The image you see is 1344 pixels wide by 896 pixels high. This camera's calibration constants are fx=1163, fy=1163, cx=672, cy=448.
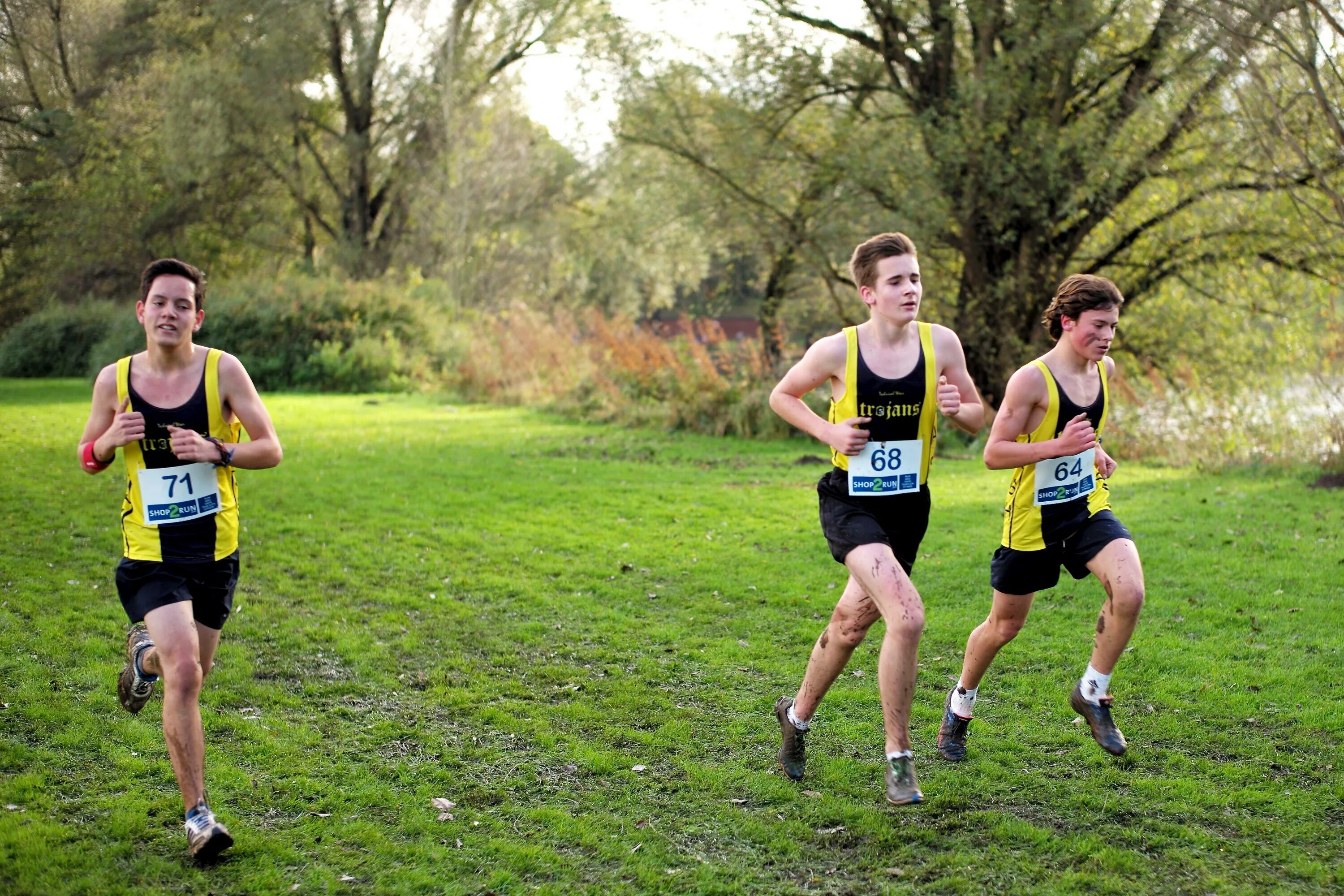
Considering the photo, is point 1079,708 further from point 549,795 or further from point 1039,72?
point 1039,72

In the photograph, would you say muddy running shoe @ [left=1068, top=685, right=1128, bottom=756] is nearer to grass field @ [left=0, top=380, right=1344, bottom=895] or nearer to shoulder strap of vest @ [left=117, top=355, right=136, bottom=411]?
grass field @ [left=0, top=380, right=1344, bottom=895]

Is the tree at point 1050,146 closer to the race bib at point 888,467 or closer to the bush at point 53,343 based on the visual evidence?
the race bib at point 888,467

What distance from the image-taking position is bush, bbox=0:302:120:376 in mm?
Answer: 32406

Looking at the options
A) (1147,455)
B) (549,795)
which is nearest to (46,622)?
(549,795)

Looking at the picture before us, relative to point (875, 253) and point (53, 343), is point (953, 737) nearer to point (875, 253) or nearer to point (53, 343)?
point (875, 253)

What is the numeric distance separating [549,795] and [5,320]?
37.0 m

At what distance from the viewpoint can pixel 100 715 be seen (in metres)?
5.76

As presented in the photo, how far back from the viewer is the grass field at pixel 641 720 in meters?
4.29

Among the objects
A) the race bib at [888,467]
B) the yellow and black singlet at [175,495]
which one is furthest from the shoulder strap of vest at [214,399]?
the race bib at [888,467]

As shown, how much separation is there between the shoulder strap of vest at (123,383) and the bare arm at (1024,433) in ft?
11.4

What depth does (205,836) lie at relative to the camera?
4.14 m

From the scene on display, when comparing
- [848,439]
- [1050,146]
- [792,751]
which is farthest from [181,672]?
[1050,146]

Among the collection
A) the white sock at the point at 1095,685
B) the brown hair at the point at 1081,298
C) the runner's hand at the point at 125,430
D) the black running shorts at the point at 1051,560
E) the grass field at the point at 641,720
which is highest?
the brown hair at the point at 1081,298

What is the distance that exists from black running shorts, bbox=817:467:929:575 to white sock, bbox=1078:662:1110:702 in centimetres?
95
